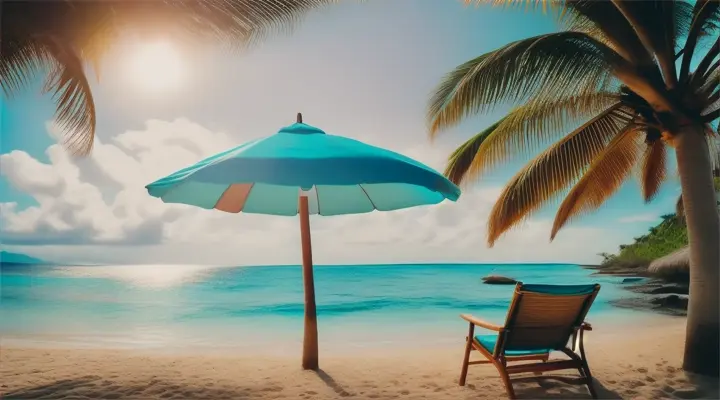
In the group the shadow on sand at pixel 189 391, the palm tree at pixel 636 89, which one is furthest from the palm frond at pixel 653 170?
the shadow on sand at pixel 189 391

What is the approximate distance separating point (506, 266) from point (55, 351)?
31.2 m

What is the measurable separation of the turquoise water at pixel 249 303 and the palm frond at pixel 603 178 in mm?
3990

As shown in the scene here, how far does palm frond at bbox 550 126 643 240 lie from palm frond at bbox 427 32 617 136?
4.25 ft

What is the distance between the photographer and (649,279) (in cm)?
1878

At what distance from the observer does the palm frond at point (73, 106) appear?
534 cm

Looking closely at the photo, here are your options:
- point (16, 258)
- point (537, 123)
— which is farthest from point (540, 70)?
point (16, 258)

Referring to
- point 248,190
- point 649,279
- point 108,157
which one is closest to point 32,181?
point 108,157

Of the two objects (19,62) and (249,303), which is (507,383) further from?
(249,303)

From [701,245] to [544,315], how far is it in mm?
1589

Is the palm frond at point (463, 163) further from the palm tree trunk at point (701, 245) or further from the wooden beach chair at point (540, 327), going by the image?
the wooden beach chair at point (540, 327)

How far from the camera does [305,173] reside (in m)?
2.58

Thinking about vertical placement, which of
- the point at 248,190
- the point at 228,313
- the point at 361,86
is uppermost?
the point at 361,86

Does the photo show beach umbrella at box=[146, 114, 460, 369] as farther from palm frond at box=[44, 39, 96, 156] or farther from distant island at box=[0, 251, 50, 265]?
distant island at box=[0, 251, 50, 265]

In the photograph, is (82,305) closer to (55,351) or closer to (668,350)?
(55,351)
